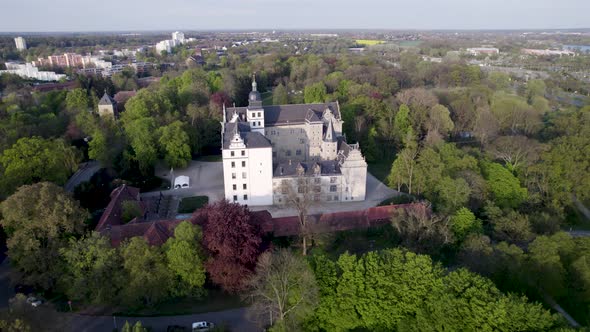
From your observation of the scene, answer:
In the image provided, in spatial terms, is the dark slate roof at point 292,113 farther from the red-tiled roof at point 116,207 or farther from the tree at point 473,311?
the tree at point 473,311

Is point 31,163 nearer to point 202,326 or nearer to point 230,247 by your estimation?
point 230,247

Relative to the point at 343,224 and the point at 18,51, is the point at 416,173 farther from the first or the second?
the point at 18,51

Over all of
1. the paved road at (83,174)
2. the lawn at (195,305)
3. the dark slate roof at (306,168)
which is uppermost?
the dark slate roof at (306,168)

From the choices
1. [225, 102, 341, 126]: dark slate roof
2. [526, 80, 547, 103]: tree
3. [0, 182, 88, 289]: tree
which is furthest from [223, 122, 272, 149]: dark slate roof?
[526, 80, 547, 103]: tree

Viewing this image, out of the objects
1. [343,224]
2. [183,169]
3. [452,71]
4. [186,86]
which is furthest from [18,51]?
[343,224]

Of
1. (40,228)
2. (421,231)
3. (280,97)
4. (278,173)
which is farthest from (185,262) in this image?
(280,97)

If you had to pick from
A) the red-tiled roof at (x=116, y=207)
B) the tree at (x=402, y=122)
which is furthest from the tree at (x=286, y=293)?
the tree at (x=402, y=122)
